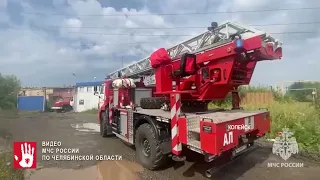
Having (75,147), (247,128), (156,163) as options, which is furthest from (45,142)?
(247,128)

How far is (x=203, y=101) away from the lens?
509 centimetres

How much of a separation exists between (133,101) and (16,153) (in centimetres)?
344

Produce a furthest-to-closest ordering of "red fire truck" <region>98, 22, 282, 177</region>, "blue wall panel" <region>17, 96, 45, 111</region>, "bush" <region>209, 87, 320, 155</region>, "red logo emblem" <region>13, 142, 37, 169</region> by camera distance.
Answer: "blue wall panel" <region>17, 96, 45, 111</region> → "bush" <region>209, 87, 320, 155</region> → "red logo emblem" <region>13, 142, 37, 169</region> → "red fire truck" <region>98, 22, 282, 177</region>

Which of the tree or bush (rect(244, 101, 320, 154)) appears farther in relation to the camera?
the tree

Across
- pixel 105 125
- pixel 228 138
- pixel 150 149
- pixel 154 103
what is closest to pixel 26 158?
pixel 150 149

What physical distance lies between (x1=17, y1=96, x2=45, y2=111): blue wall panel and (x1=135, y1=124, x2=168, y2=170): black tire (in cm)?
2811

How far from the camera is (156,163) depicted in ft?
15.7

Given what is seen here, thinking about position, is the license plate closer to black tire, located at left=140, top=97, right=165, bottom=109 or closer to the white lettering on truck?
the white lettering on truck

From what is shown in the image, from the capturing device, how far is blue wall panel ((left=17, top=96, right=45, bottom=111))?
1143 inches

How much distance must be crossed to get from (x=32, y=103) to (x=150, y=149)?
1157 inches

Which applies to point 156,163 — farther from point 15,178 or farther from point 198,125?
point 15,178

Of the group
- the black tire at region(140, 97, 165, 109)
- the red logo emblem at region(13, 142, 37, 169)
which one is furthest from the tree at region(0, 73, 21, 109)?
the black tire at region(140, 97, 165, 109)

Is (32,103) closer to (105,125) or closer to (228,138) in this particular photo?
(105,125)

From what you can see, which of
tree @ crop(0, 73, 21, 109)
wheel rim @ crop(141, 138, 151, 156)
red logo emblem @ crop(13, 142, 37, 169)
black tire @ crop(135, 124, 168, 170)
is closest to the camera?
black tire @ crop(135, 124, 168, 170)
